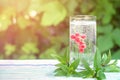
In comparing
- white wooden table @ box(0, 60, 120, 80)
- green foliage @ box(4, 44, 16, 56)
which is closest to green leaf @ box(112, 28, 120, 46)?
green foliage @ box(4, 44, 16, 56)

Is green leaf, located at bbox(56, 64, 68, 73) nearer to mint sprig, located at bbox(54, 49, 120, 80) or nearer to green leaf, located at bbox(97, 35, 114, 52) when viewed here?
mint sprig, located at bbox(54, 49, 120, 80)

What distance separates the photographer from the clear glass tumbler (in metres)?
1.31

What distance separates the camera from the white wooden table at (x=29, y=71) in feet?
4.23

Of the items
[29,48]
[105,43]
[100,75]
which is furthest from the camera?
[29,48]

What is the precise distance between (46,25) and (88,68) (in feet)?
3.77

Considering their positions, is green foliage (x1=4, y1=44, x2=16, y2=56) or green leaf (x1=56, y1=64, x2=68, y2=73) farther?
green foliage (x1=4, y1=44, x2=16, y2=56)

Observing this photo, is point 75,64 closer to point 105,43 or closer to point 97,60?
point 97,60

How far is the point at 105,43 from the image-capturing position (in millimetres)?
2387

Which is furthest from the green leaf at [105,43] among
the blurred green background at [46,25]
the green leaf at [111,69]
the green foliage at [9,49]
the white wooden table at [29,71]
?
the green leaf at [111,69]

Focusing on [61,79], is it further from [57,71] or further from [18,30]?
[18,30]

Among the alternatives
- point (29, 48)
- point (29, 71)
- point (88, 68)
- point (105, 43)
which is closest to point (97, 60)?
point (88, 68)

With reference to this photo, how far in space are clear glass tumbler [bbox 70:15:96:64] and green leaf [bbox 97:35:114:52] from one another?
104cm

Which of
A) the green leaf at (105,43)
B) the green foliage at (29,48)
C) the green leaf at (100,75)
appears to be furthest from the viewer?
the green foliage at (29,48)

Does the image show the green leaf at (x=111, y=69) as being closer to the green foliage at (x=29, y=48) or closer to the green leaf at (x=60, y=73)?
the green leaf at (x=60, y=73)
